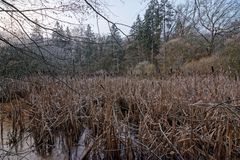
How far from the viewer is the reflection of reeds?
365 cm

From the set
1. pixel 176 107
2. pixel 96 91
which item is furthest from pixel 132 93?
pixel 176 107

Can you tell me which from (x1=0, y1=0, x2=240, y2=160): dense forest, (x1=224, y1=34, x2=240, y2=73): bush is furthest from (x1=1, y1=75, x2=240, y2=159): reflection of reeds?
(x1=224, y1=34, x2=240, y2=73): bush

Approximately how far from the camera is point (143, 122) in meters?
3.94

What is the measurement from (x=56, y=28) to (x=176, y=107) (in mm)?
2619

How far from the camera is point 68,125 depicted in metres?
5.07

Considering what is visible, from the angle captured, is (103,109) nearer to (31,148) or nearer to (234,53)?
(31,148)

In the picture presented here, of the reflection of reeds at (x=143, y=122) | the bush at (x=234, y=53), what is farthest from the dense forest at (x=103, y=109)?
the bush at (x=234, y=53)

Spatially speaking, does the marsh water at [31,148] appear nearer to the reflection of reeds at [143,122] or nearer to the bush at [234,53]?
the reflection of reeds at [143,122]

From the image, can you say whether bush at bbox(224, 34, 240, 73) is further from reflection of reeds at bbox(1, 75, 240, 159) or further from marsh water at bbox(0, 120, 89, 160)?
marsh water at bbox(0, 120, 89, 160)

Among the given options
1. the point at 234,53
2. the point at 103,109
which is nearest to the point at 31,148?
the point at 103,109

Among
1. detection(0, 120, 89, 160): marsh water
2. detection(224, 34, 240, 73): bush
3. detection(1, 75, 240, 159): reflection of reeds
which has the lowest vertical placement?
detection(0, 120, 89, 160): marsh water

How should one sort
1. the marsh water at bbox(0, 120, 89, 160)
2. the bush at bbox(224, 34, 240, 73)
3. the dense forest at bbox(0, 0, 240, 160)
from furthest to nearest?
the bush at bbox(224, 34, 240, 73), the marsh water at bbox(0, 120, 89, 160), the dense forest at bbox(0, 0, 240, 160)

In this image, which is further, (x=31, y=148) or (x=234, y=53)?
(x=234, y=53)

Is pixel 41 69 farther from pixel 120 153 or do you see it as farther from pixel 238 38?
pixel 238 38
